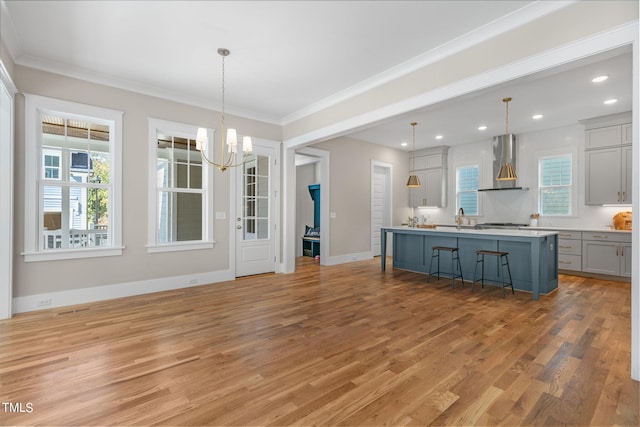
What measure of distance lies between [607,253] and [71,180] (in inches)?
340

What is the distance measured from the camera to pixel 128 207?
4.41 m

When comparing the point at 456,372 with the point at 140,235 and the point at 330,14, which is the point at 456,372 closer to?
the point at 330,14

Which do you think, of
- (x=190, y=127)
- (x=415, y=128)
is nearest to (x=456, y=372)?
(x=190, y=127)

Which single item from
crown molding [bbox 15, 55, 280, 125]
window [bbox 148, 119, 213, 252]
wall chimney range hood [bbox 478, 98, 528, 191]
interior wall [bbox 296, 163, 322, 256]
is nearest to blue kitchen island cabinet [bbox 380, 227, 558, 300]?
wall chimney range hood [bbox 478, 98, 528, 191]

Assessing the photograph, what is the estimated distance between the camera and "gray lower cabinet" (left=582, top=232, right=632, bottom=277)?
5293 mm

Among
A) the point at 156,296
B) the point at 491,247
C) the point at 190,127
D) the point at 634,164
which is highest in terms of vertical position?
the point at 190,127

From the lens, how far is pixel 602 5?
2.39 m

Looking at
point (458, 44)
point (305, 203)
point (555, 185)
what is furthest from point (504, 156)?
point (305, 203)

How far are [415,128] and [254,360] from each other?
5.62m

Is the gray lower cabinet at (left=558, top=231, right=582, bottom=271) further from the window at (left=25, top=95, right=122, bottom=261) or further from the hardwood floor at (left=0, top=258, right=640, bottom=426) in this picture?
the window at (left=25, top=95, right=122, bottom=261)

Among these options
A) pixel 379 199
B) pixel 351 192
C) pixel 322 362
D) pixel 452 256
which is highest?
pixel 351 192

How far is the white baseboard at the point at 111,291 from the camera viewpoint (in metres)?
3.74

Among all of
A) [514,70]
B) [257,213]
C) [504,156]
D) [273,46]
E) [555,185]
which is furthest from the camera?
[504,156]

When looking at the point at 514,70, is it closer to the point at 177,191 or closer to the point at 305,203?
the point at 177,191
